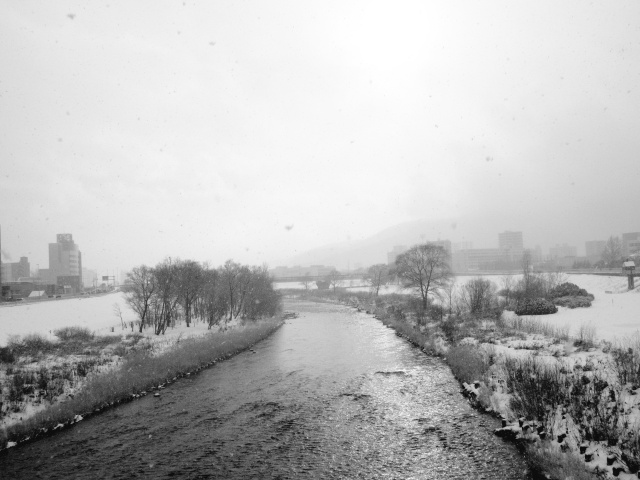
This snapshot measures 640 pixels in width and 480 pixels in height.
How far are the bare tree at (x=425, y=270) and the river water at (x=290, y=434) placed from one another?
3526cm

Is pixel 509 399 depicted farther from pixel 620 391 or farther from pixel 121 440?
pixel 121 440

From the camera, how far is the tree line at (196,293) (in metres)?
47.8

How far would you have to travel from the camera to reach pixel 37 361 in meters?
27.6

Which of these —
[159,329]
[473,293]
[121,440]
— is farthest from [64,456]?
[473,293]

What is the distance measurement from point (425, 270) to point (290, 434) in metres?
47.7

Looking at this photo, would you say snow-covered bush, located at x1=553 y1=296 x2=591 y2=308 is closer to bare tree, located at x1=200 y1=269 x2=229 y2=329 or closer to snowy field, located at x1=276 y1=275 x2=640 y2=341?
snowy field, located at x1=276 y1=275 x2=640 y2=341

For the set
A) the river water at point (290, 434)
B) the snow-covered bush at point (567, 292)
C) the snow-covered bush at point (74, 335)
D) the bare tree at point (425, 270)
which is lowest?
the river water at point (290, 434)

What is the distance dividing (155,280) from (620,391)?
48149 millimetres

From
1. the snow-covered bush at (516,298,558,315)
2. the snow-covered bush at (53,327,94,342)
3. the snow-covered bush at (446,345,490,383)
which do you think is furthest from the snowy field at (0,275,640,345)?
the snow-covered bush at (446,345,490,383)

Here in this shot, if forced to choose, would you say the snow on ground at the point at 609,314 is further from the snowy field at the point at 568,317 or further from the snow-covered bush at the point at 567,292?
the snow-covered bush at the point at 567,292

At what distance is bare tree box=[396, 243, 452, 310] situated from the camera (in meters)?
58.6

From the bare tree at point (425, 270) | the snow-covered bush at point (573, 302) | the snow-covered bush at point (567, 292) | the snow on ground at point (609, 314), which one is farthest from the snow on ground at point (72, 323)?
the snow-covered bush at point (567, 292)

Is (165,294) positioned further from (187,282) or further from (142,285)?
(187,282)

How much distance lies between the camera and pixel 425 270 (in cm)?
5859
